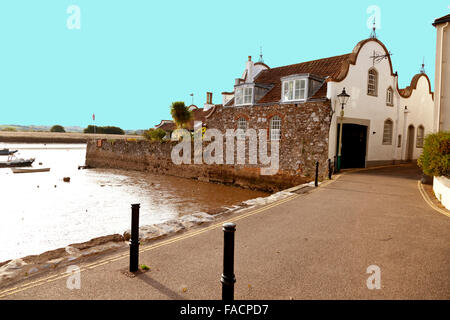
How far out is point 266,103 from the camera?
18547mm

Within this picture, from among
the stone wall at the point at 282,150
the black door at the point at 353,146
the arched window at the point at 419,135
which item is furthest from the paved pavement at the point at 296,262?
the arched window at the point at 419,135

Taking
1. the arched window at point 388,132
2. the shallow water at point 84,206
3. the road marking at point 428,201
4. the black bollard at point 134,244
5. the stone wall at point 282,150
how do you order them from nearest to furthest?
the black bollard at point 134,244 → the road marking at point 428,201 → the shallow water at point 84,206 → the stone wall at point 282,150 → the arched window at point 388,132

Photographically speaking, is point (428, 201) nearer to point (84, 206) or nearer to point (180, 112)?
point (84, 206)

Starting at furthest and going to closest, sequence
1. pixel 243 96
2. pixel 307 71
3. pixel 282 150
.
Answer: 1. pixel 243 96
2. pixel 307 71
3. pixel 282 150

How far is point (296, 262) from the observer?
14.3 feet

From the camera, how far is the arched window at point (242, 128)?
65.4ft

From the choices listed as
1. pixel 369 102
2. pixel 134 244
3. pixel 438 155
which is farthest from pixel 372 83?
pixel 134 244

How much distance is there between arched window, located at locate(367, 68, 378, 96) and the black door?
2.52 metres

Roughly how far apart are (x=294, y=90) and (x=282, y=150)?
391 centimetres

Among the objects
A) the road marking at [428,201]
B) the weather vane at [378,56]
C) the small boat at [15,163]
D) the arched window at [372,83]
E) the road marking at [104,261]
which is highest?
the weather vane at [378,56]

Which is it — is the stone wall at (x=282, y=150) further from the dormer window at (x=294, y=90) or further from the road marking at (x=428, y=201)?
the road marking at (x=428, y=201)

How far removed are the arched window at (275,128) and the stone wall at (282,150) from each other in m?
0.30

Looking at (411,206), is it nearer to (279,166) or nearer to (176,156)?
(279,166)

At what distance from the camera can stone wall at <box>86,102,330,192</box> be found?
15.9 m
